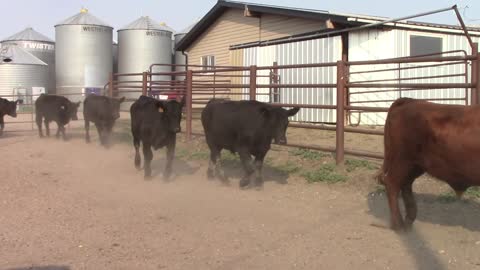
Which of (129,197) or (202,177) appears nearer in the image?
(129,197)

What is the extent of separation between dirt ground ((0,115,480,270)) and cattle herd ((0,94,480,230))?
1.45ft

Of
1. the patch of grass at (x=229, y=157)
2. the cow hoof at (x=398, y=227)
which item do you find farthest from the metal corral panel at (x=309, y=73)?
the cow hoof at (x=398, y=227)

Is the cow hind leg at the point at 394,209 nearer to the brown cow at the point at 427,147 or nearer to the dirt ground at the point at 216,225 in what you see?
the brown cow at the point at 427,147

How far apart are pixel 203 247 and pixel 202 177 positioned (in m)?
4.30

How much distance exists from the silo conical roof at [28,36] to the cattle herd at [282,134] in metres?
28.7

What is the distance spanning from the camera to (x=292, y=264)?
15.6ft

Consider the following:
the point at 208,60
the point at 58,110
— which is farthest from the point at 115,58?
the point at 58,110

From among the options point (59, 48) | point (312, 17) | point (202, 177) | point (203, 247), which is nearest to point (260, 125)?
point (202, 177)

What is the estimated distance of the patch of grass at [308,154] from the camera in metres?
9.74

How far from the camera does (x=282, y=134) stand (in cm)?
831

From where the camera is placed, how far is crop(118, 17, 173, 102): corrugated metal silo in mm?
35750

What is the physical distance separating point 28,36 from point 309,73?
31.6 m

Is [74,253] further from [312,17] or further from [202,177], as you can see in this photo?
[312,17]

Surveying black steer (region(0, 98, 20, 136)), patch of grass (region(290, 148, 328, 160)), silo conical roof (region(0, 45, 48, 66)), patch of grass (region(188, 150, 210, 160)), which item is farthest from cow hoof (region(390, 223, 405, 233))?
silo conical roof (region(0, 45, 48, 66))
